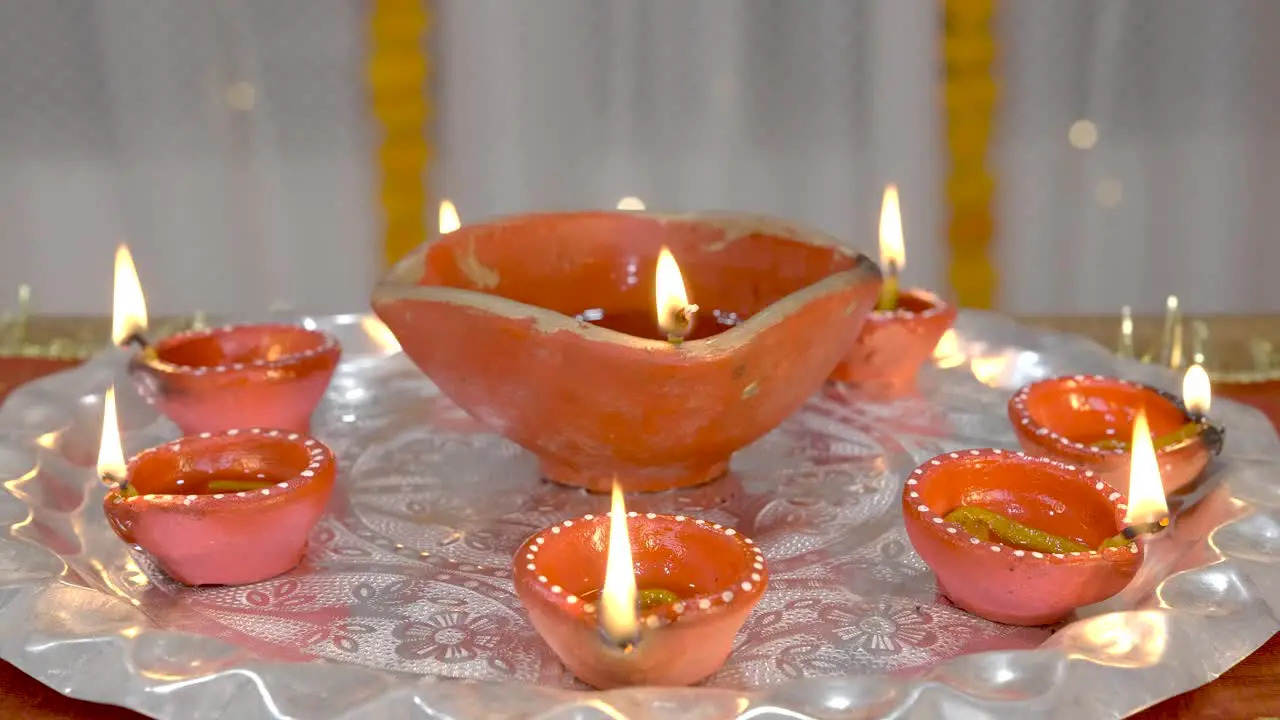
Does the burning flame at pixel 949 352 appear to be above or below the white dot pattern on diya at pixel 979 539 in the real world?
below

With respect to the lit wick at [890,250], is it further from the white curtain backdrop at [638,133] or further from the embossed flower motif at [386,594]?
the white curtain backdrop at [638,133]

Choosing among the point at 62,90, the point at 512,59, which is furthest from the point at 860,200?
the point at 62,90

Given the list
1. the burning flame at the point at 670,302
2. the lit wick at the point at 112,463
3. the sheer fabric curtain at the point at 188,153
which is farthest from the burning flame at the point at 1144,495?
the sheer fabric curtain at the point at 188,153

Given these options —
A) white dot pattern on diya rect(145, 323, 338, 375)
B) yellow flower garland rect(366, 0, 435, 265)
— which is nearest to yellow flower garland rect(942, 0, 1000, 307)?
yellow flower garland rect(366, 0, 435, 265)

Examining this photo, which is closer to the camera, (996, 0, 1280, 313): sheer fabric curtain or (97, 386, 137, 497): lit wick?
(97, 386, 137, 497): lit wick

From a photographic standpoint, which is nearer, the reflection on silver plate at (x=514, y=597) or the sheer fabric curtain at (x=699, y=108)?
the reflection on silver plate at (x=514, y=597)

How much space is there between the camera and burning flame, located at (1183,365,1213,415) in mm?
742

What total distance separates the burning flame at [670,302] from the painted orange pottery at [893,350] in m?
0.27

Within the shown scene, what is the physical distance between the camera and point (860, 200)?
177cm

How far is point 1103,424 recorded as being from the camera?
2.65ft

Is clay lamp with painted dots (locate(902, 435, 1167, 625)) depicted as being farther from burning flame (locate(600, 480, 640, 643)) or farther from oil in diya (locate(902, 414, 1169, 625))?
burning flame (locate(600, 480, 640, 643))

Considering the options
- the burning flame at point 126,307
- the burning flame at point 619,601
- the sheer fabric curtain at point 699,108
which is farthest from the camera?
the sheer fabric curtain at point 699,108

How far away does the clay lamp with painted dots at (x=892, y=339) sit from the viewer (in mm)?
919

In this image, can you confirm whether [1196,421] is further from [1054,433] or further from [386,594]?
[386,594]
